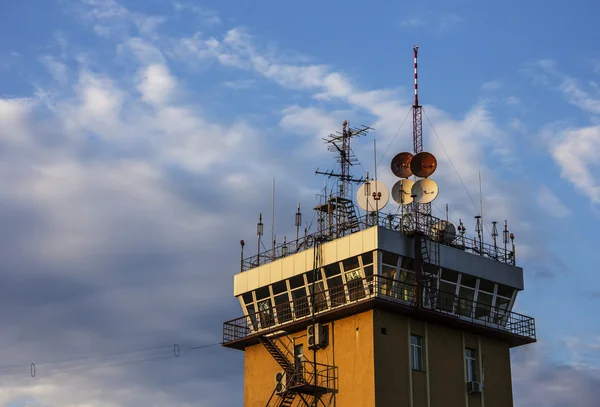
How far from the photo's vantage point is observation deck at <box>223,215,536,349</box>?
169 ft

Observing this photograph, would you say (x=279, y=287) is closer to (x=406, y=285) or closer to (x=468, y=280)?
(x=406, y=285)

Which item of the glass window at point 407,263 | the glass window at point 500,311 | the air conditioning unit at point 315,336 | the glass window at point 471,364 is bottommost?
the glass window at point 471,364

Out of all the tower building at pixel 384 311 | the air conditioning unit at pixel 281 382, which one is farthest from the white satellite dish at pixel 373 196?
the air conditioning unit at pixel 281 382

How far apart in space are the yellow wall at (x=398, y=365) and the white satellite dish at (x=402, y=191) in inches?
245

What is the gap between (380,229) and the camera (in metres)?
51.4

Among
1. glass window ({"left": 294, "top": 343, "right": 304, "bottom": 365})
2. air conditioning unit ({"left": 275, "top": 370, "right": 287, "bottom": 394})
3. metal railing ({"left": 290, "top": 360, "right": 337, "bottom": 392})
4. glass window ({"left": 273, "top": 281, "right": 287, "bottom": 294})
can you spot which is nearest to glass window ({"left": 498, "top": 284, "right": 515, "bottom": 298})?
metal railing ({"left": 290, "top": 360, "right": 337, "bottom": 392})

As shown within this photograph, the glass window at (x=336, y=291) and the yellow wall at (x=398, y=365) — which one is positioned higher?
the glass window at (x=336, y=291)

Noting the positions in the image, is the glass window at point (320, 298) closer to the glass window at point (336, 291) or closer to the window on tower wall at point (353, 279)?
the glass window at point (336, 291)

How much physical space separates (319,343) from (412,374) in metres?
4.54

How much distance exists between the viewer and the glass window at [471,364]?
177 ft

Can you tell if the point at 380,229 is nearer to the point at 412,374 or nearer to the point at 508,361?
the point at 412,374

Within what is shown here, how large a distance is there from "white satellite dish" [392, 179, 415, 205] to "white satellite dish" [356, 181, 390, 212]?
24.7 inches

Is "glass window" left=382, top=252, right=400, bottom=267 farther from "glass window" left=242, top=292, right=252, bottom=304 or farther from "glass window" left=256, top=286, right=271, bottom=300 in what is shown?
"glass window" left=242, top=292, right=252, bottom=304

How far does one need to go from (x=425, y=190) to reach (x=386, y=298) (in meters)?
6.47
